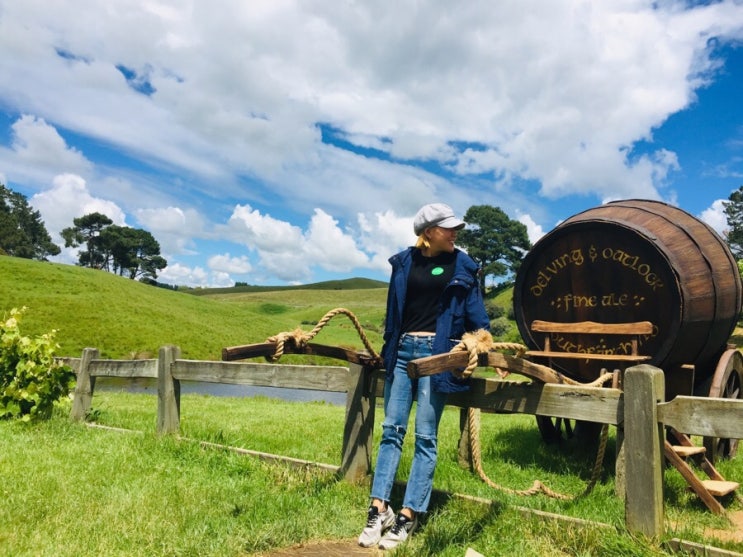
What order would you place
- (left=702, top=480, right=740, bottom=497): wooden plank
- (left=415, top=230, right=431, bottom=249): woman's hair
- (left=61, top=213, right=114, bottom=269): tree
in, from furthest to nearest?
(left=61, top=213, right=114, bottom=269): tree
(left=702, top=480, right=740, bottom=497): wooden plank
(left=415, top=230, right=431, bottom=249): woman's hair

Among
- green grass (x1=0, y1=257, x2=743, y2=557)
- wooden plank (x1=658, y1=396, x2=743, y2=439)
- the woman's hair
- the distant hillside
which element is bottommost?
green grass (x1=0, y1=257, x2=743, y2=557)

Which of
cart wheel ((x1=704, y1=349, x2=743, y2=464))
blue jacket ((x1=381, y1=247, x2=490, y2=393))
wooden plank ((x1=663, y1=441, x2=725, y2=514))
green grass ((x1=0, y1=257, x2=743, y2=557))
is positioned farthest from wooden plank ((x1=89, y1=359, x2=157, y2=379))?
cart wheel ((x1=704, y1=349, x2=743, y2=464))

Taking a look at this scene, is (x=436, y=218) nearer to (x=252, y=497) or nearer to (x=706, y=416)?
(x=706, y=416)

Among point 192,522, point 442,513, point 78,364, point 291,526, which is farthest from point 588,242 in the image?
point 78,364

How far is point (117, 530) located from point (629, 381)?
351 cm

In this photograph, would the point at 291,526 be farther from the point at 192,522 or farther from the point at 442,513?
the point at 442,513

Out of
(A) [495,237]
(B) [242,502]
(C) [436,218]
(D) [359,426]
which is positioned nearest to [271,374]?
(D) [359,426]

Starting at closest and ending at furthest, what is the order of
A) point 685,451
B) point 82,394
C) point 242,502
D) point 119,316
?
1. point 242,502
2. point 685,451
3. point 82,394
4. point 119,316

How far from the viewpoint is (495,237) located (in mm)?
73250

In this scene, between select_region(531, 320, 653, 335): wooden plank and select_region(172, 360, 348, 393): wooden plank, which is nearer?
select_region(172, 360, 348, 393): wooden plank

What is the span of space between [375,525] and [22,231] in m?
107

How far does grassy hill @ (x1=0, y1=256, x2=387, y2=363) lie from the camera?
106 ft

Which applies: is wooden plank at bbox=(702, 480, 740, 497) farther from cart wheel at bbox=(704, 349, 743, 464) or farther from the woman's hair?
the woman's hair

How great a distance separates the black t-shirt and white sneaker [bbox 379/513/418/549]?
133 centimetres
